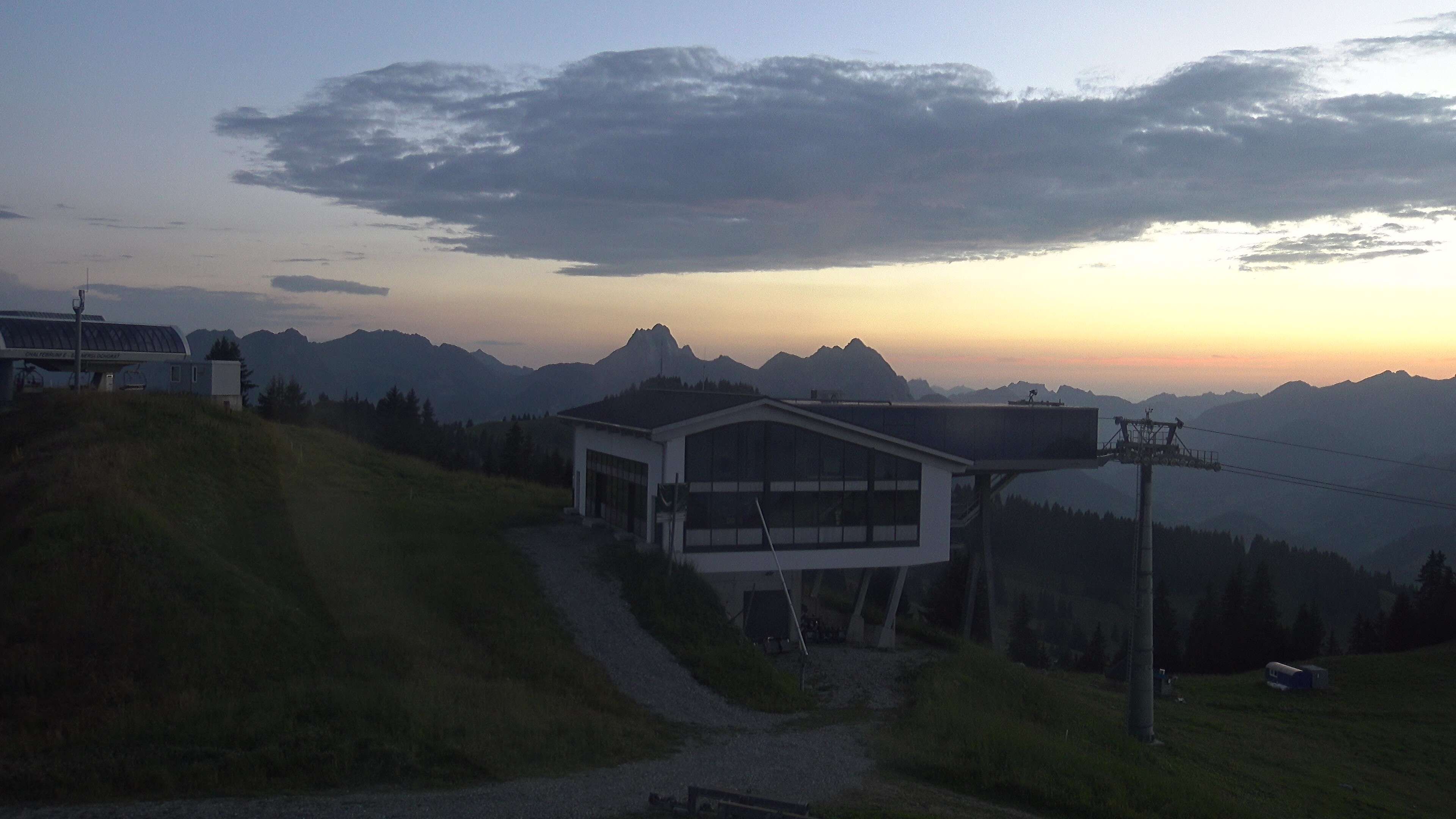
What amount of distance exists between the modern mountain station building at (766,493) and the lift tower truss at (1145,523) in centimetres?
565

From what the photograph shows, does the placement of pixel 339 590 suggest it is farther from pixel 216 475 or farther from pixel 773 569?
pixel 773 569

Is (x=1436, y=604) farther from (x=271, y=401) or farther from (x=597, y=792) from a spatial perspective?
(x=271, y=401)

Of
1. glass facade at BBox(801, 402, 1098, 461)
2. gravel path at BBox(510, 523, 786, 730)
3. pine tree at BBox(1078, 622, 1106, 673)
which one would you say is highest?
glass facade at BBox(801, 402, 1098, 461)

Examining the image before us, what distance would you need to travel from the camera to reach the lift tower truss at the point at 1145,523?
29.2 meters

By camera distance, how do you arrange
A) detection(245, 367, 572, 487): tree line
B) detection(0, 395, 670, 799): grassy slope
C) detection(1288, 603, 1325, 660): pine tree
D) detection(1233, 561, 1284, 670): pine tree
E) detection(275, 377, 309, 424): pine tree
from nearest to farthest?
detection(0, 395, 670, 799): grassy slope < detection(275, 377, 309, 424): pine tree < detection(245, 367, 572, 487): tree line < detection(1233, 561, 1284, 670): pine tree < detection(1288, 603, 1325, 660): pine tree

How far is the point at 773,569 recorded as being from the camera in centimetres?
2984

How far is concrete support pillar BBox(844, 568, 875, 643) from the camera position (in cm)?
3259

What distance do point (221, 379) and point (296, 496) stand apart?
537 inches

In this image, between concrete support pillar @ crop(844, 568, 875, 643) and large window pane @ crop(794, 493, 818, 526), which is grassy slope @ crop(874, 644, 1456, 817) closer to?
concrete support pillar @ crop(844, 568, 875, 643)

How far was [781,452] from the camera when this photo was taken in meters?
29.8

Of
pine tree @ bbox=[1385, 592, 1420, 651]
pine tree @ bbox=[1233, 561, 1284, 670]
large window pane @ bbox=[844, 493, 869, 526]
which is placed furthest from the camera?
pine tree @ bbox=[1233, 561, 1284, 670]

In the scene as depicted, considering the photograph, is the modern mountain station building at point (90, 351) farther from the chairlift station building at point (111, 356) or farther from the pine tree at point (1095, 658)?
the pine tree at point (1095, 658)

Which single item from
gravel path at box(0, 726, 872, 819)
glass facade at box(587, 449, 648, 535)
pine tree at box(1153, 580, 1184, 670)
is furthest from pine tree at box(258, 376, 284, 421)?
pine tree at box(1153, 580, 1184, 670)

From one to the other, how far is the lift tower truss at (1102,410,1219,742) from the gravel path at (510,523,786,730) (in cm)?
1382
